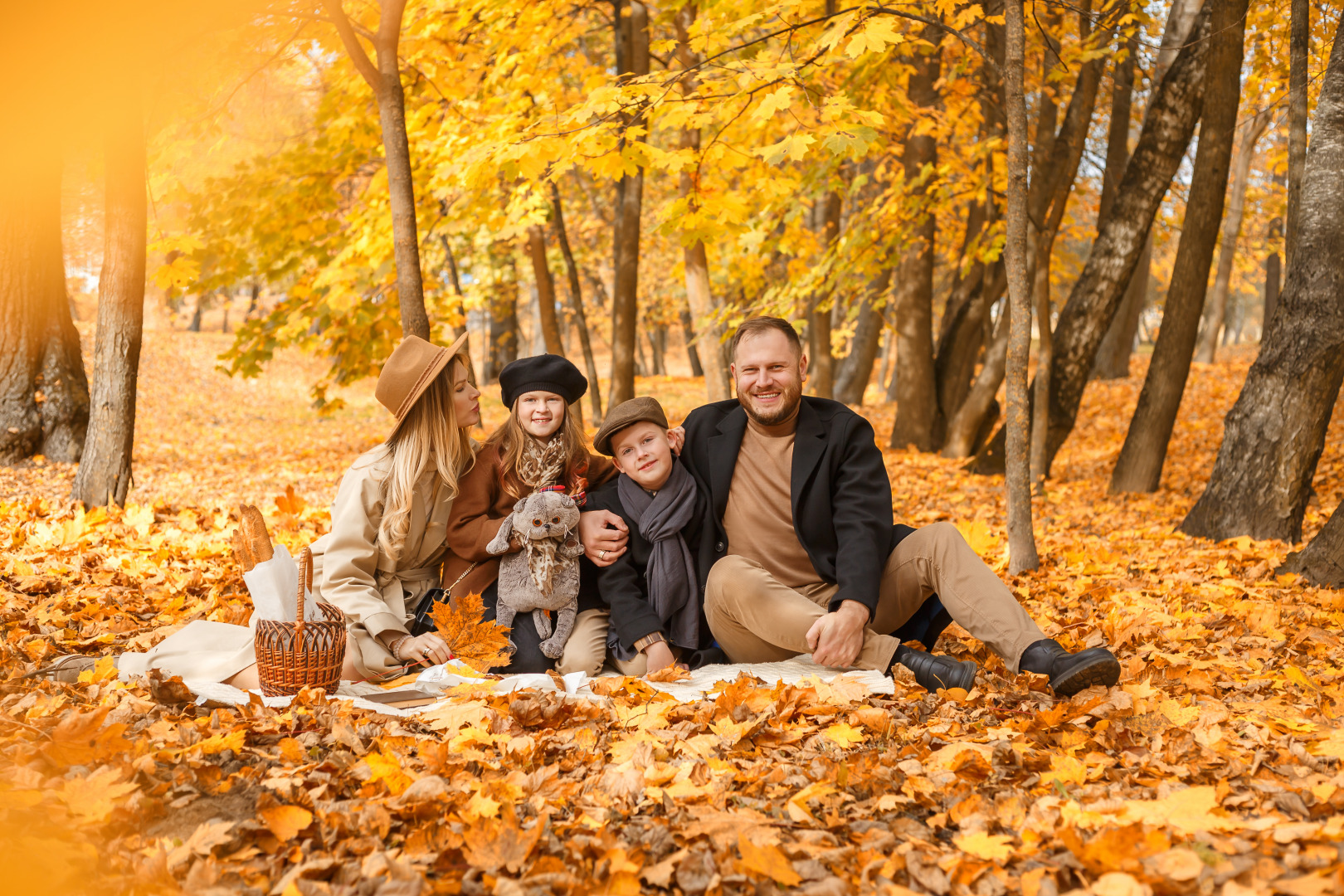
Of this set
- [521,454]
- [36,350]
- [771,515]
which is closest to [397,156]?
[521,454]

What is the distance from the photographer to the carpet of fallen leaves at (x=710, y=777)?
1.88 metres

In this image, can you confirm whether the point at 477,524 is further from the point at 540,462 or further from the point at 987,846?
the point at 987,846

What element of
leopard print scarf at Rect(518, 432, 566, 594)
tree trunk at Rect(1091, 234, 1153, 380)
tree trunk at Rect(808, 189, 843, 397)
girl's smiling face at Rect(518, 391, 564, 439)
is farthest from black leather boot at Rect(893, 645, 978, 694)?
tree trunk at Rect(1091, 234, 1153, 380)

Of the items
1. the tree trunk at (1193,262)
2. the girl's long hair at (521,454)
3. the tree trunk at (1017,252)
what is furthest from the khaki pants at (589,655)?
the tree trunk at (1193,262)

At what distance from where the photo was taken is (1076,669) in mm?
2893

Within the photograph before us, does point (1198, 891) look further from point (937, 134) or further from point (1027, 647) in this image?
point (937, 134)

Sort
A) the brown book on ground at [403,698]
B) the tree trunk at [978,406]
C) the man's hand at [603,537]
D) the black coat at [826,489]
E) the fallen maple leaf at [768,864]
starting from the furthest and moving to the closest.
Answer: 1. the tree trunk at [978,406]
2. the man's hand at [603,537]
3. the black coat at [826,489]
4. the brown book on ground at [403,698]
5. the fallen maple leaf at [768,864]

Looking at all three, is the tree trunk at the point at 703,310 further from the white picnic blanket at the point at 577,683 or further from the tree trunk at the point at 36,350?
the tree trunk at the point at 36,350

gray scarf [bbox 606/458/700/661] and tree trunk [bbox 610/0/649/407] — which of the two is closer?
gray scarf [bbox 606/458/700/661]

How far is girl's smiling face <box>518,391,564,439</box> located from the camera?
361cm

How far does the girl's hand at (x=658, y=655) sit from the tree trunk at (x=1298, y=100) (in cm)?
456

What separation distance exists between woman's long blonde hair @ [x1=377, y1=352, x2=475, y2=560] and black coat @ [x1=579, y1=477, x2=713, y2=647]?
2.00ft

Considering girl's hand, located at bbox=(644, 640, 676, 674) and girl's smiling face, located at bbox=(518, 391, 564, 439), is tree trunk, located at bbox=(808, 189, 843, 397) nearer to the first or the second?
girl's smiling face, located at bbox=(518, 391, 564, 439)

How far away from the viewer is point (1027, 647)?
3.10 metres
